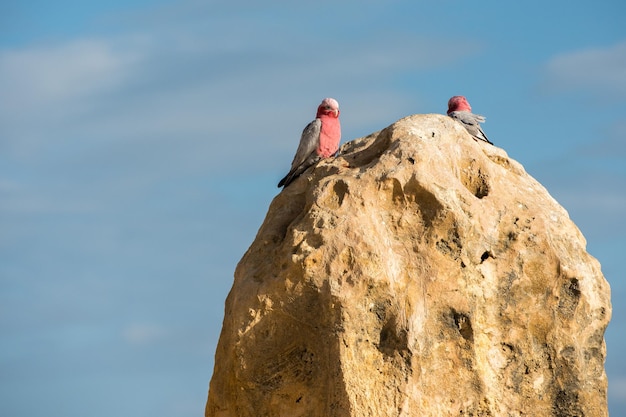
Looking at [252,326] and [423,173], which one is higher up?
[423,173]

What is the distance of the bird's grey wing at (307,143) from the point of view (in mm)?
9852

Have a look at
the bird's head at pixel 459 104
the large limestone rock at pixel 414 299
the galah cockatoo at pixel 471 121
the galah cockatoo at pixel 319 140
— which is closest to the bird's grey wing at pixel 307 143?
the galah cockatoo at pixel 319 140

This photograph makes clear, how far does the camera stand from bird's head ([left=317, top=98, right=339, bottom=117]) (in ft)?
35.1

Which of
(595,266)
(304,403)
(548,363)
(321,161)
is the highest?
(321,161)

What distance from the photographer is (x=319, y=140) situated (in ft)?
32.9

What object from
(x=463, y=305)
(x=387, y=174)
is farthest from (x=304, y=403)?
(x=387, y=174)

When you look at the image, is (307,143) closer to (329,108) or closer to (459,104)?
(329,108)

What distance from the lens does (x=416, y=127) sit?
841 centimetres

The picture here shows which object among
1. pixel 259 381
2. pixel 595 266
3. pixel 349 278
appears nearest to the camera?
pixel 349 278

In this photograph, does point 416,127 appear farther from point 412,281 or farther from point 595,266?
point 595,266

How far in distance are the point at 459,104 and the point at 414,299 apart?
5.25m

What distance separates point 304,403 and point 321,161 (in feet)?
7.62

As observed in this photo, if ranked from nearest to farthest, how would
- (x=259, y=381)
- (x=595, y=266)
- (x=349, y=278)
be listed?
(x=349, y=278) → (x=259, y=381) → (x=595, y=266)

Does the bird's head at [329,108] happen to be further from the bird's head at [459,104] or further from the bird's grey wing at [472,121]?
the bird's head at [459,104]
